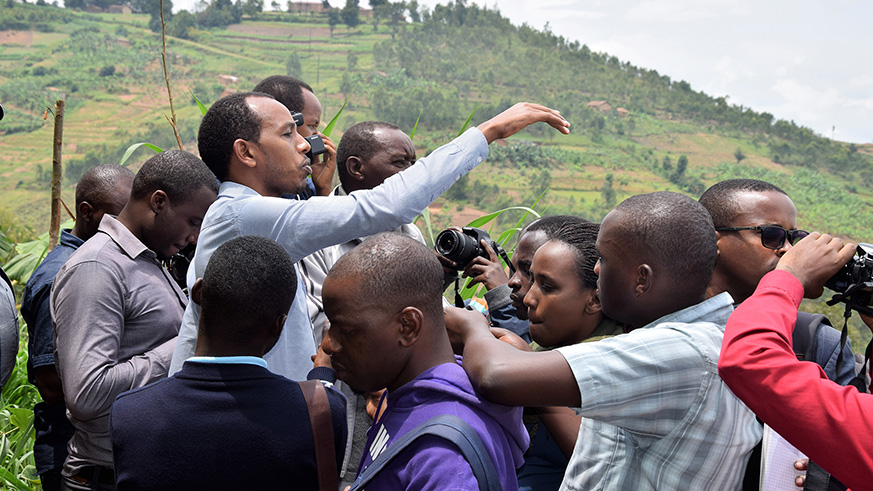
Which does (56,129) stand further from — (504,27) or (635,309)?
(504,27)

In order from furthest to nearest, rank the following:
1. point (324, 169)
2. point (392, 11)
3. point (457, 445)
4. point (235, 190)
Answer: point (392, 11) < point (324, 169) < point (235, 190) < point (457, 445)

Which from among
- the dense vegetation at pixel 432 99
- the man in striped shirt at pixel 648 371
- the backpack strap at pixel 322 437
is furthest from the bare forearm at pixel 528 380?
the dense vegetation at pixel 432 99

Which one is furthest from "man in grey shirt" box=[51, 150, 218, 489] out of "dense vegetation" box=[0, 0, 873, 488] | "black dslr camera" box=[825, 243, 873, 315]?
"dense vegetation" box=[0, 0, 873, 488]

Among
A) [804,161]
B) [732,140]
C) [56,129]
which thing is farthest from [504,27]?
[56,129]

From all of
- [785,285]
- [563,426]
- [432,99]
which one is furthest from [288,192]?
[432,99]

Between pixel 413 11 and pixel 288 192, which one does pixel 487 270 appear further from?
pixel 413 11

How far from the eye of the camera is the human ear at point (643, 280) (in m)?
1.54

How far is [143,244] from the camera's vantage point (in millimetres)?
2299

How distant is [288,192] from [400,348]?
3.12 feet

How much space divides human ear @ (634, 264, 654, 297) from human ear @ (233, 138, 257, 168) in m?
1.21

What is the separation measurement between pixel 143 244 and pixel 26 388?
2.52 meters

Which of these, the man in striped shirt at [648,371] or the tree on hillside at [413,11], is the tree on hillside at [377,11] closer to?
the tree on hillside at [413,11]

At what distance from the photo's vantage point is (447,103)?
202 ft

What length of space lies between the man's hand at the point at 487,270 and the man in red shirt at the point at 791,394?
1.10m
